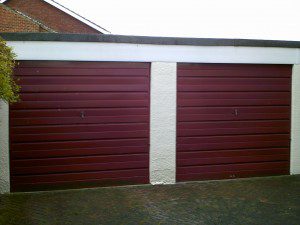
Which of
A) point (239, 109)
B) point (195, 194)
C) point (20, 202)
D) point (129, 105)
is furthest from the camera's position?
point (239, 109)

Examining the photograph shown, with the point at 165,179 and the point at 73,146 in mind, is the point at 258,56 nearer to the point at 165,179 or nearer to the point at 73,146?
the point at 165,179

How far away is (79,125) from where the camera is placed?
26.5 feet

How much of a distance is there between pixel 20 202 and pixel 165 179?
9.62ft

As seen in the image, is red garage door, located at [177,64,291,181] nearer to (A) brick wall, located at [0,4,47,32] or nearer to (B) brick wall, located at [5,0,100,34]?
(A) brick wall, located at [0,4,47,32]

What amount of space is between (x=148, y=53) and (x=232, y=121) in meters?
2.37

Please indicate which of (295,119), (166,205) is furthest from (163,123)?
(295,119)

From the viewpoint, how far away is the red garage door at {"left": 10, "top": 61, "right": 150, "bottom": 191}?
7.83 m

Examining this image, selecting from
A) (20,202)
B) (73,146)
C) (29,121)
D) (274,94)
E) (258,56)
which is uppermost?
(258,56)

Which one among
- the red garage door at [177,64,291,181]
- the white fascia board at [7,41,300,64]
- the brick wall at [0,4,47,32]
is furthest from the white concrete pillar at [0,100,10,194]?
the brick wall at [0,4,47,32]

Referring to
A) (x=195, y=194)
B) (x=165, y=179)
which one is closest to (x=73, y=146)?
(x=165, y=179)

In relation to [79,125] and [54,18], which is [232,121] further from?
[54,18]

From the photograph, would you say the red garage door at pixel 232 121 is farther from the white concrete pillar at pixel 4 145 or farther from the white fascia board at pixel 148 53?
the white concrete pillar at pixel 4 145

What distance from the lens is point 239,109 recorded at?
29.0 ft

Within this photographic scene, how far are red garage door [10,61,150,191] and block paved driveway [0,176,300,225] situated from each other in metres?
0.34
